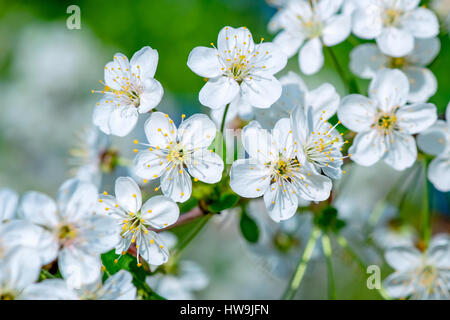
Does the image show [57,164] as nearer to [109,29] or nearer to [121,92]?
[109,29]

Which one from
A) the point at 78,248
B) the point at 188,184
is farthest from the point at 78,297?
the point at 188,184

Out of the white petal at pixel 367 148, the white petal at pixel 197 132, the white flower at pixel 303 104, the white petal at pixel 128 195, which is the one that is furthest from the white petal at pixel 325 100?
the white petal at pixel 128 195

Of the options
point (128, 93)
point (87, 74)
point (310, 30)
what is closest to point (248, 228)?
point (128, 93)

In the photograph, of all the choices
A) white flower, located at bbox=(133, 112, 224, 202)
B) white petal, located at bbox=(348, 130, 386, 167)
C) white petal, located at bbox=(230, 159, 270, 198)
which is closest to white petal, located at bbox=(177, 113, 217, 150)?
white flower, located at bbox=(133, 112, 224, 202)

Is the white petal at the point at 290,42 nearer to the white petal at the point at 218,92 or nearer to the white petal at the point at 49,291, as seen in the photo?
the white petal at the point at 218,92

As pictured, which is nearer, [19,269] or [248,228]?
[19,269]

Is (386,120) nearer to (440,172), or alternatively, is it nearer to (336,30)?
(440,172)

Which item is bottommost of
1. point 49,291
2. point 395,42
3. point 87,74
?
point 49,291
